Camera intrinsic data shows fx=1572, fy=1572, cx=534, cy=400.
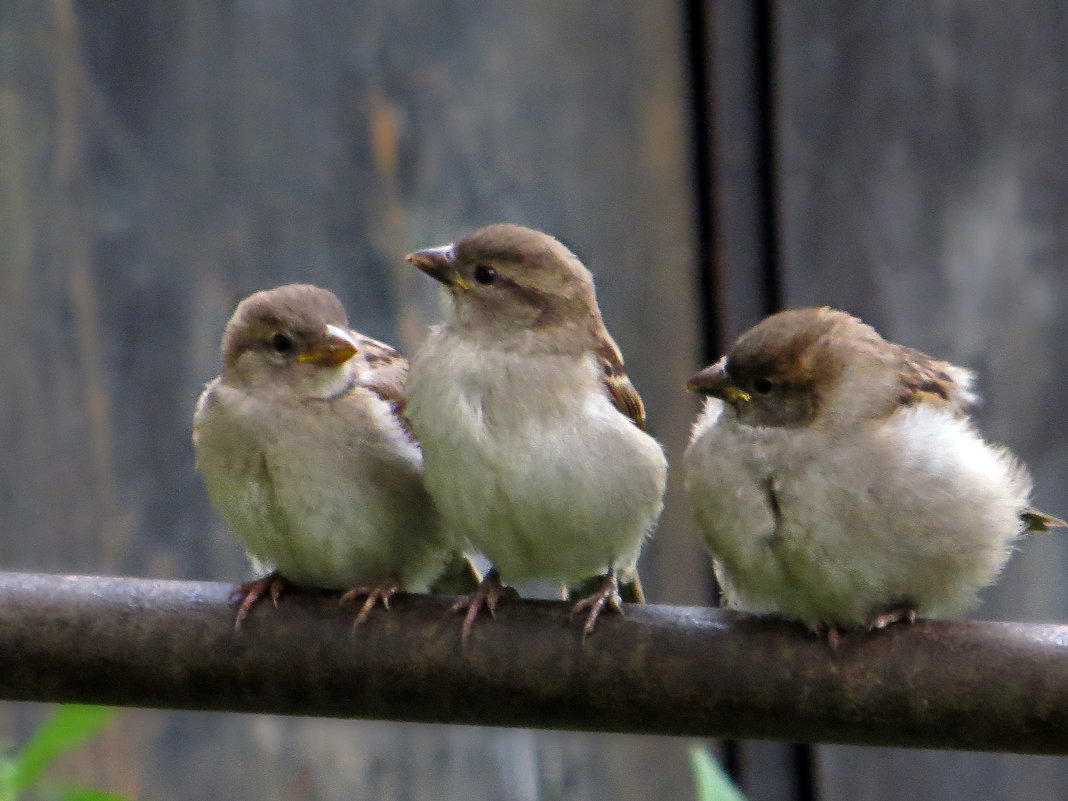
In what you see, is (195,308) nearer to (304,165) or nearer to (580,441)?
(304,165)

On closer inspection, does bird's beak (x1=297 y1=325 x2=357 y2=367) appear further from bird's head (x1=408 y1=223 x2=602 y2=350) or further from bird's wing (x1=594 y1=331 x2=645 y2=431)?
bird's wing (x1=594 y1=331 x2=645 y2=431)

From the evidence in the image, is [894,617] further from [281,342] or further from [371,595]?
[281,342]

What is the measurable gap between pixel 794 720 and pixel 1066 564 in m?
2.38

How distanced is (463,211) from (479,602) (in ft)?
6.78

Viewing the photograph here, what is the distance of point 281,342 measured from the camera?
299cm

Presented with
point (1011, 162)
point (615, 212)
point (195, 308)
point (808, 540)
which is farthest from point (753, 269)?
point (808, 540)

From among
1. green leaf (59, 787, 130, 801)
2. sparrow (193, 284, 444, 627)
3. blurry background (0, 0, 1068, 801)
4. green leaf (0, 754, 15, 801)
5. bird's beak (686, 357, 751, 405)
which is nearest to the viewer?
green leaf (59, 787, 130, 801)

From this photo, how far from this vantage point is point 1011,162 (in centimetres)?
436

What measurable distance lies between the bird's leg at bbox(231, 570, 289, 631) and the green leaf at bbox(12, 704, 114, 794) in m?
0.26

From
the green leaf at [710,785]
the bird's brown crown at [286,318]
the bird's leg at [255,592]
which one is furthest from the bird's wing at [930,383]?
the bird's leg at [255,592]

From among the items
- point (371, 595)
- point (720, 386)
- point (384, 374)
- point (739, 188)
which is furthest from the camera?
point (739, 188)

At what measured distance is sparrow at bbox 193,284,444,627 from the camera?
290 centimetres

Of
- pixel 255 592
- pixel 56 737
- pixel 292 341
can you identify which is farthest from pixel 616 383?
pixel 56 737

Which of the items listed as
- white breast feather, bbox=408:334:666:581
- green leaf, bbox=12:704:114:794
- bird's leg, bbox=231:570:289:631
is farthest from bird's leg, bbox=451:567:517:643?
green leaf, bbox=12:704:114:794
